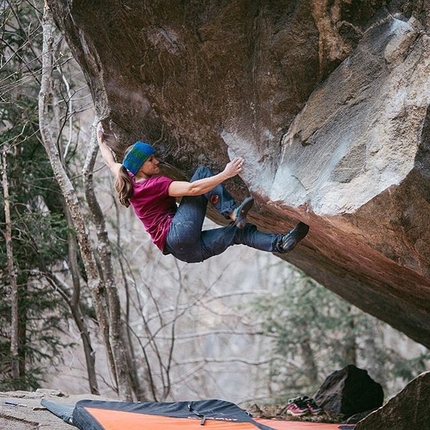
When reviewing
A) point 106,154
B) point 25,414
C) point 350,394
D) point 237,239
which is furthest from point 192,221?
point 350,394

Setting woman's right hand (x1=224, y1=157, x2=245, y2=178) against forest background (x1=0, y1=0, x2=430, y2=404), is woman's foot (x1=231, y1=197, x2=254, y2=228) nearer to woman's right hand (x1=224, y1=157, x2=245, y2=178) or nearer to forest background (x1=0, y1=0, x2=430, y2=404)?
woman's right hand (x1=224, y1=157, x2=245, y2=178)

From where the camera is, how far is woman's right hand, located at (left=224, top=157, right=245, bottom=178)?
523 cm

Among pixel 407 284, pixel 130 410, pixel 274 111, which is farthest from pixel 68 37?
pixel 407 284

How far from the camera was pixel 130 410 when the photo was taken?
6.24m

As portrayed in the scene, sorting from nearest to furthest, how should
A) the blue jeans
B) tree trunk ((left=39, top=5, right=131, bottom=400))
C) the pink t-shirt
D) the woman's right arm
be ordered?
the blue jeans < the pink t-shirt < the woman's right arm < tree trunk ((left=39, top=5, right=131, bottom=400))

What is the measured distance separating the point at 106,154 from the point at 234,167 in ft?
4.47

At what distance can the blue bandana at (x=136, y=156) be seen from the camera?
5590 millimetres

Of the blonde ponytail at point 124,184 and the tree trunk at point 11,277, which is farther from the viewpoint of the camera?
the tree trunk at point 11,277

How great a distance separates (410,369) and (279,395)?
92.6 inches

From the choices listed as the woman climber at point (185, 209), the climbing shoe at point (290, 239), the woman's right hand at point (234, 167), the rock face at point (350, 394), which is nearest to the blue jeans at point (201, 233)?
the woman climber at point (185, 209)

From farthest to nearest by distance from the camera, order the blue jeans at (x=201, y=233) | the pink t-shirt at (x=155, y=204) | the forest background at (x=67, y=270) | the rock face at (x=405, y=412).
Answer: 1. the forest background at (x=67, y=270)
2. the pink t-shirt at (x=155, y=204)
3. the blue jeans at (x=201, y=233)
4. the rock face at (x=405, y=412)

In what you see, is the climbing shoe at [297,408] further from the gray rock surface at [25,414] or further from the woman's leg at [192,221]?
the woman's leg at [192,221]

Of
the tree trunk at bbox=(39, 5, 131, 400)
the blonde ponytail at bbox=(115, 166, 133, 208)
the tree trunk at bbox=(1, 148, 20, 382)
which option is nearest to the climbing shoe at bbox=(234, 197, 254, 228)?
the blonde ponytail at bbox=(115, 166, 133, 208)

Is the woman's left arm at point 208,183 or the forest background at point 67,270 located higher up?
the forest background at point 67,270
